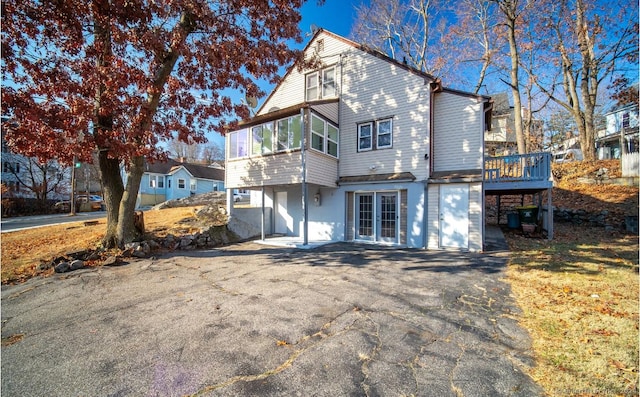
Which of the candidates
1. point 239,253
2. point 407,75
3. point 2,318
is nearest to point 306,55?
point 407,75

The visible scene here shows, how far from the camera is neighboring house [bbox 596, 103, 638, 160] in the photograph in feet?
71.6

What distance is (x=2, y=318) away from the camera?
4297 millimetres

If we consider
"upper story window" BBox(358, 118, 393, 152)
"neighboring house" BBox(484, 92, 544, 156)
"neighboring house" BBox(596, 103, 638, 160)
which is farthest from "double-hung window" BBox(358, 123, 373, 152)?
"neighboring house" BBox(596, 103, 638, 160)

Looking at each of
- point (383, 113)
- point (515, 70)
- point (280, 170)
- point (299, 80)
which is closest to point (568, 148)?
point (515, 70)

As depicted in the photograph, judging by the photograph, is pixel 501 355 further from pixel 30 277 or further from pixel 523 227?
pixel 523 227

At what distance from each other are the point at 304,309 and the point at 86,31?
33.0 ft

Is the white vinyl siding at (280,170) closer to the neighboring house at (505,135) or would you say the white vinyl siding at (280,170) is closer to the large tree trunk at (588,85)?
the large tree trunk at (588,85)

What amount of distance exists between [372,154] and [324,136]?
2214 millimetres

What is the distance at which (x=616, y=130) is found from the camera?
1006 inches

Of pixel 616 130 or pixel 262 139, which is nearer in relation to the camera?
pixel 262 139

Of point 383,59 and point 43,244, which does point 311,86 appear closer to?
point 383,59

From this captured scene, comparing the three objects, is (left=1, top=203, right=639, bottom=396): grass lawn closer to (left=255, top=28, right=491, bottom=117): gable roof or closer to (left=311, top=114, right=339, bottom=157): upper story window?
(left=255, top=28, right=491, bottom=117): gable roof

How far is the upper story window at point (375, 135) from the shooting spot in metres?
11.1

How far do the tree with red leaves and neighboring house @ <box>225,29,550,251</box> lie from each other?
287 centimetres
